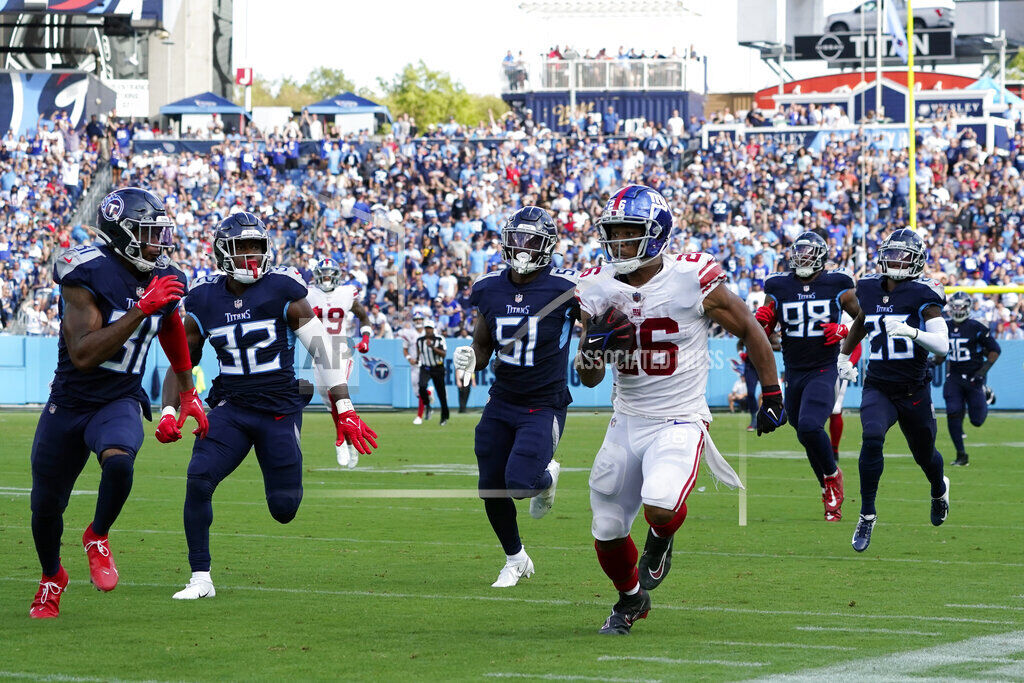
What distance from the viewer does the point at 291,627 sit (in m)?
6.21

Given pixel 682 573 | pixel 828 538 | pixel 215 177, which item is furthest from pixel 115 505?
pixel 215 177

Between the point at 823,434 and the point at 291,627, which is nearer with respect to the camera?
the point at 291,627

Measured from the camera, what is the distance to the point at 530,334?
24.9ft

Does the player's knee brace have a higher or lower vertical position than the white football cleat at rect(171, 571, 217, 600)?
higher

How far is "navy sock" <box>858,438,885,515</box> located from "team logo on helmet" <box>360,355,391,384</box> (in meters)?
16.8

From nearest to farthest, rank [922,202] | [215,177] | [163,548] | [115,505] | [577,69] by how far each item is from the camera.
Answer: [115,505]
[163,548]
[922,202]
[215,177]
[577,69]

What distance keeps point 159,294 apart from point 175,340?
76cm

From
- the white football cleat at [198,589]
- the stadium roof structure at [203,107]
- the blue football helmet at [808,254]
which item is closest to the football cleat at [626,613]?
the white football cleat at [198,589]

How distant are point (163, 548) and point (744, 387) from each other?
634 inches

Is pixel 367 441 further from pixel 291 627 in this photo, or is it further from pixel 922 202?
pixel 922 202

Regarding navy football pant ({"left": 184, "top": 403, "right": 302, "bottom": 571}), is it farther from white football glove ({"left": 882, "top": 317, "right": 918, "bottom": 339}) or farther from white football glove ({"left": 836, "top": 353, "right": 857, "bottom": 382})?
white football glove ({"left": 836, "top": 353, "right": 857, "bottom": 382})

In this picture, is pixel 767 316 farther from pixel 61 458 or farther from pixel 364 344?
pixel 364 344

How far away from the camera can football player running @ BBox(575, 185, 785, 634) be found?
20.0 ft

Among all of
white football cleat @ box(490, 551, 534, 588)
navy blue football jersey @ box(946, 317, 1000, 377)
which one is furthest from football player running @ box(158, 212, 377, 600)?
navy blue football jersey @ box(946, 317, 1000, 377)
